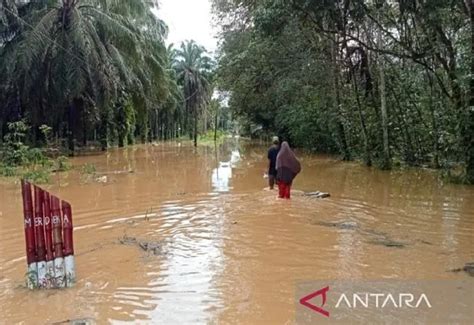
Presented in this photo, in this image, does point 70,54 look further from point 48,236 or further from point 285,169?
point 48,236

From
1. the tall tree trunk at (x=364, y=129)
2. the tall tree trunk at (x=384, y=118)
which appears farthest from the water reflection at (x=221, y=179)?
the tall tree trunk at (x=384, y=118)

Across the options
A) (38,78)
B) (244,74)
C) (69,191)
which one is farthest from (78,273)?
(38,78)

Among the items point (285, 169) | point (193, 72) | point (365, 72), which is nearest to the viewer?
point (285, 169)

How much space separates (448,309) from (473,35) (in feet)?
34.1

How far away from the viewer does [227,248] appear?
721cm

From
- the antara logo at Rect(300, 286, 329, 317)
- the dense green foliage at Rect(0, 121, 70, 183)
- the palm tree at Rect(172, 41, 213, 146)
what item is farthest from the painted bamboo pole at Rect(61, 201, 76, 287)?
the palm tree at Rect(172, 41, 213, 146)

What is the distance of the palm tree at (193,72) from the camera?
193 ft

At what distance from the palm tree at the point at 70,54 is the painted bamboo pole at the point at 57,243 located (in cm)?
1990

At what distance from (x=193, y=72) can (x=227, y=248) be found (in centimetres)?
5355

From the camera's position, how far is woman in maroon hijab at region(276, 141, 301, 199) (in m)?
11.4

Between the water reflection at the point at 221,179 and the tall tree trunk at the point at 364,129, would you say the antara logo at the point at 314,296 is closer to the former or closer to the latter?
the water reflection at the point at 221,179

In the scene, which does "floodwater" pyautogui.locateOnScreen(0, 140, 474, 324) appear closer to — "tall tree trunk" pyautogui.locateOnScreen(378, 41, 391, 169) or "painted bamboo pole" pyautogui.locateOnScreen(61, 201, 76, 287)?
"painted bamboo pole" pyautogui.locateOnScreen(61, 201, 76, 287)

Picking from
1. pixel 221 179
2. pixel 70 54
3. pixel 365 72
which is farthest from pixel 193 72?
pixel 221 179

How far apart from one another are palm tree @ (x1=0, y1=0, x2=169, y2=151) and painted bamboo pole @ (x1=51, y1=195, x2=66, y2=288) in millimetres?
19900
